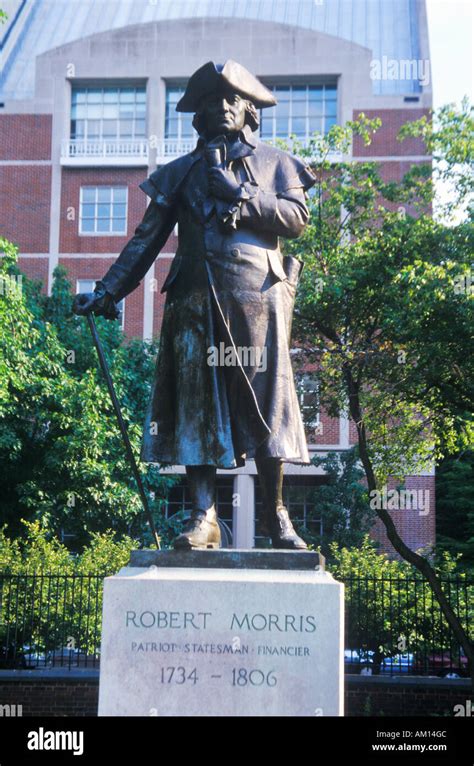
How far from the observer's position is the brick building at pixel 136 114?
Result: 44.5 meters

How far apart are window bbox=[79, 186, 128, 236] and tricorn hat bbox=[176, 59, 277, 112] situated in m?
37.4

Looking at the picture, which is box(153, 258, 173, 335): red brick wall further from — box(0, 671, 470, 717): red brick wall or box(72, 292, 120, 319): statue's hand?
box(72, 292, 120, 319): statue's hand

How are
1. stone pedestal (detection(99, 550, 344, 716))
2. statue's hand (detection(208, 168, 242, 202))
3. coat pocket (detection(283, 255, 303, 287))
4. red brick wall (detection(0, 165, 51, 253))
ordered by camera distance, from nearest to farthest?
stone pedestal (detection(99, 550, 344, 716))
statue's hand (detection(208, 168, 242, 202))
coat pocket (detection(283, 255, 303, 287))
red brick wall (detection(0, 165, 51, 253))

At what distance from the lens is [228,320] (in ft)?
24.0

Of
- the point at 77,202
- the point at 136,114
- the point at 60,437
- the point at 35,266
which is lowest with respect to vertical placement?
the point at 60,437

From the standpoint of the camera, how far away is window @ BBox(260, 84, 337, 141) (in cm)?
4534

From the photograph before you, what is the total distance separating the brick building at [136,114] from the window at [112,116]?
4 centimetres

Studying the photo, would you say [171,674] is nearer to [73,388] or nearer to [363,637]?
[363,637]

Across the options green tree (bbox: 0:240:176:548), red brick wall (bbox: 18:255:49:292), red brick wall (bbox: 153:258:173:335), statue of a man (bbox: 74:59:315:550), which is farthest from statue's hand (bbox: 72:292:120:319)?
red brick wall (bbox: 18:255:49:292)

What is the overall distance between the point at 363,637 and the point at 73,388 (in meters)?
10.5

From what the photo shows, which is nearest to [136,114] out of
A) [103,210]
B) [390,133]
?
[103,210]

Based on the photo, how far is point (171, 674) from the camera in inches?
249

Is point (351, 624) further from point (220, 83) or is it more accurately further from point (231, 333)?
point (220, 83)

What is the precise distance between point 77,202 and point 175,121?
5.64m
